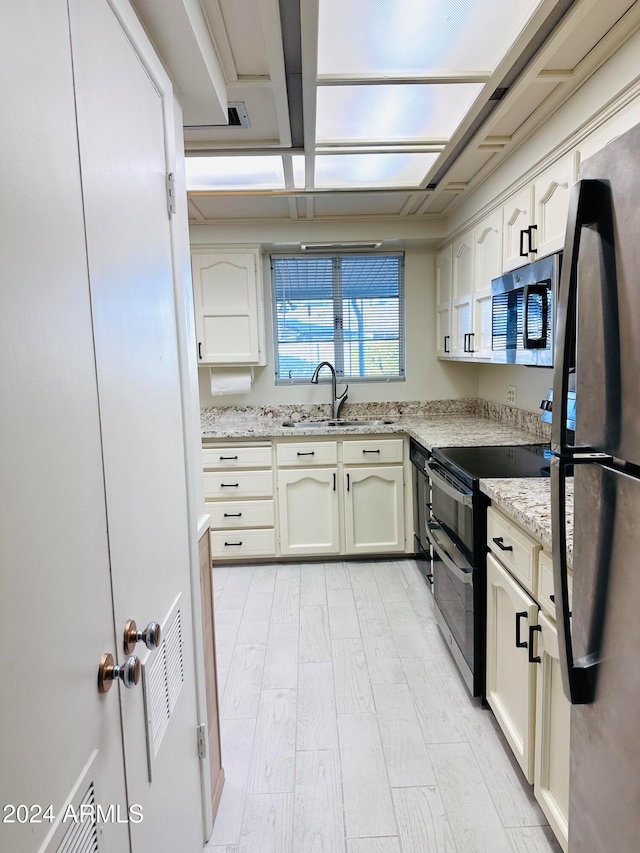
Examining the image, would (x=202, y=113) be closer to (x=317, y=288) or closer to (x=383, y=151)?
(x=383, y=151)

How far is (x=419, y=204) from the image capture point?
3.00 meters

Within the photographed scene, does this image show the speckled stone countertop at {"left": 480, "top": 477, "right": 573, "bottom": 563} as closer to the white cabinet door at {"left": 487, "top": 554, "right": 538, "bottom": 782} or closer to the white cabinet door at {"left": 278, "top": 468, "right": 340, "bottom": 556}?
the white cabinet door at {"left": 487, "top": 554, "right": 538, "bottom": 782}

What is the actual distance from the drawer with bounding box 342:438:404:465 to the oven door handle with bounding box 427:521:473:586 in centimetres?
86

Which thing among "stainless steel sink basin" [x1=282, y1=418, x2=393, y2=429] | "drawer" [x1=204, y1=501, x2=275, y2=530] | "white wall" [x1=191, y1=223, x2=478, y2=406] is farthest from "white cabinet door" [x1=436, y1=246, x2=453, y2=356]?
"drawer" [x1=204, y1=501, x2=275, y2=530]

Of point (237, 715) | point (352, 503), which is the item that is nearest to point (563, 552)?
point (237, 715)

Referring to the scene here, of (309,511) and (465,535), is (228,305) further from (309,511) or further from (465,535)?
(465,535)

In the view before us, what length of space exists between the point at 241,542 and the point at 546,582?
2.31 m

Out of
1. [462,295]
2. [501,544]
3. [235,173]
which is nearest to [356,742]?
[501,544]

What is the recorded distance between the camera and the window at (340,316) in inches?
145

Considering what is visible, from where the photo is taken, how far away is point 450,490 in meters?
2.03

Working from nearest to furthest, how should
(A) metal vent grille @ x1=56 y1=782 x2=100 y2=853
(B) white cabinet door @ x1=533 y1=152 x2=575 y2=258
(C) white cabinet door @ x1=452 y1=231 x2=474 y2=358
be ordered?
1. (A) metal vent grille @ x1=56 y1=782 x2=100 y2=853
2. (B) white cabinet door @ x1=533 y1=152 x2=575 y2=258
3. (C) white cabinet door @ x1=452 y1=231 x2=474 y2=358

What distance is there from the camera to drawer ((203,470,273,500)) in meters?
3.23

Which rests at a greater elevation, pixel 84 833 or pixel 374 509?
pixel 84 833

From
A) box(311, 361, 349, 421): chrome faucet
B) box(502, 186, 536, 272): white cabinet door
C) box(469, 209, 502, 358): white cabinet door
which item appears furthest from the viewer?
box(311, 361, 349, 421): chrome faucet
